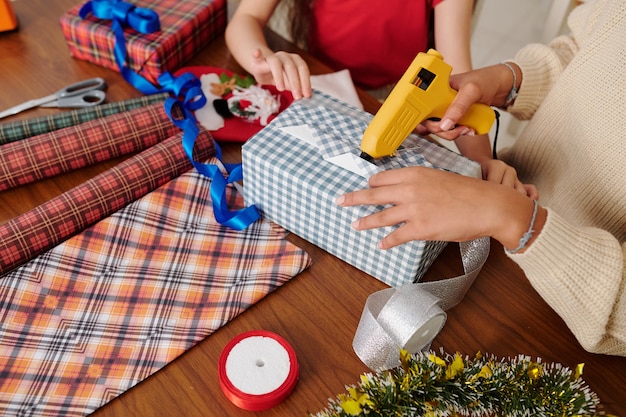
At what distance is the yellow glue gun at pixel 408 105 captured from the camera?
2.32 feet

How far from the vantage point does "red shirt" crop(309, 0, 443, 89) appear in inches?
48.9

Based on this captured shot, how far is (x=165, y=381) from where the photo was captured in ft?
2.11

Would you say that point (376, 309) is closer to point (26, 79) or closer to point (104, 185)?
point (104, 185)

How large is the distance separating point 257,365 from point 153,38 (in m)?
0.65

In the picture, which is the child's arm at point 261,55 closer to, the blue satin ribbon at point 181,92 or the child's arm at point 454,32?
the blue satin ribbon at point 181,92

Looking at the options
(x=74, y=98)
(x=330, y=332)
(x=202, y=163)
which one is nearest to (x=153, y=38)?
(x=74, y=98)

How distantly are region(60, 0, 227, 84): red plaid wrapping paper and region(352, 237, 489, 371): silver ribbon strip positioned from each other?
61cm

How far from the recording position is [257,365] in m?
0.64

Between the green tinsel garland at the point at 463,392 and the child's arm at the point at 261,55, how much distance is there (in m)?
0.45

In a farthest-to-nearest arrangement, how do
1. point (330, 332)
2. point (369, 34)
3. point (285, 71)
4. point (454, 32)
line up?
point (369, 34)
point (454, 32)
point (285, 71)
point (330, 332)

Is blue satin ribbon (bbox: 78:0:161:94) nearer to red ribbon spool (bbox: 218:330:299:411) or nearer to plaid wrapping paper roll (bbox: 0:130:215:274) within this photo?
plaid wrapping paper roll (bbox: 0:130:215:274)

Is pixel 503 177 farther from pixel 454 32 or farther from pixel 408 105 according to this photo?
pixel 454 32

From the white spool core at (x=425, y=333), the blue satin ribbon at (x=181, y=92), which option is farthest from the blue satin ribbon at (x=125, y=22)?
the white spool core at (x=425, y=333)

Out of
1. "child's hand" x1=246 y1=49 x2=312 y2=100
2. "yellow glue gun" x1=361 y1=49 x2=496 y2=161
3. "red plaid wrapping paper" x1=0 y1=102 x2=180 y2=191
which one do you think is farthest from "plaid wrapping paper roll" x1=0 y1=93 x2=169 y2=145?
Result: "yellow glue gun" x1=361 y1=49 x2=496 y2=161
